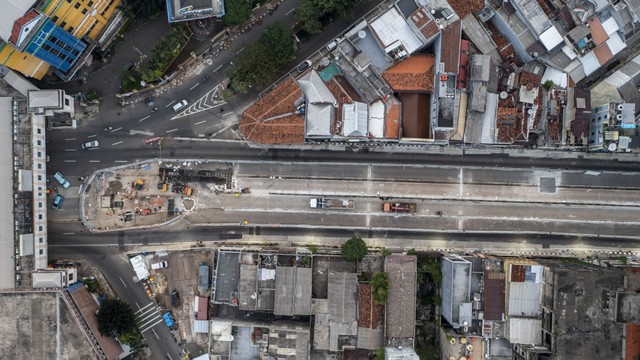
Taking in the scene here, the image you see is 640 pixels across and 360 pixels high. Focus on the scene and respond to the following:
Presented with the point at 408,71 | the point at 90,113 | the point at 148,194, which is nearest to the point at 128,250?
the point at 148,194

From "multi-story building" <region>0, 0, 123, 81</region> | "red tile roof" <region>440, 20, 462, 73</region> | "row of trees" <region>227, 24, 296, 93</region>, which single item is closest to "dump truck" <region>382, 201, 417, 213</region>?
"red tile roof" <region>440, 20, 462, 73</region>

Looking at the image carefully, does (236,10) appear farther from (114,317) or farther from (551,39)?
(114,317)

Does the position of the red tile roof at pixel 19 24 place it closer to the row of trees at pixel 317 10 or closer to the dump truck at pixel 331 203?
the row of trees at pixel 317 10

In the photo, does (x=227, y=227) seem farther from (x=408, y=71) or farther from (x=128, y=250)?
(x=408, y=71)

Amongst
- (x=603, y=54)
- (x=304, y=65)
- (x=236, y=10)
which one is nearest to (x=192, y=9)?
(x=236, y=10)

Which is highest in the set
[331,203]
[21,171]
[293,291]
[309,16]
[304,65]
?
[309,16]

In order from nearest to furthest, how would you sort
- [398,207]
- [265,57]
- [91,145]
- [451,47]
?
1. [451,47]
2. [265,57]
3. [398,207]
4. [91,145]

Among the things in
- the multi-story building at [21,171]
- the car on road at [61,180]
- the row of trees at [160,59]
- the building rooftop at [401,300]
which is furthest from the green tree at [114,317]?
the building rooftop at [401,300]

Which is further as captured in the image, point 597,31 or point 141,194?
point 141,194
